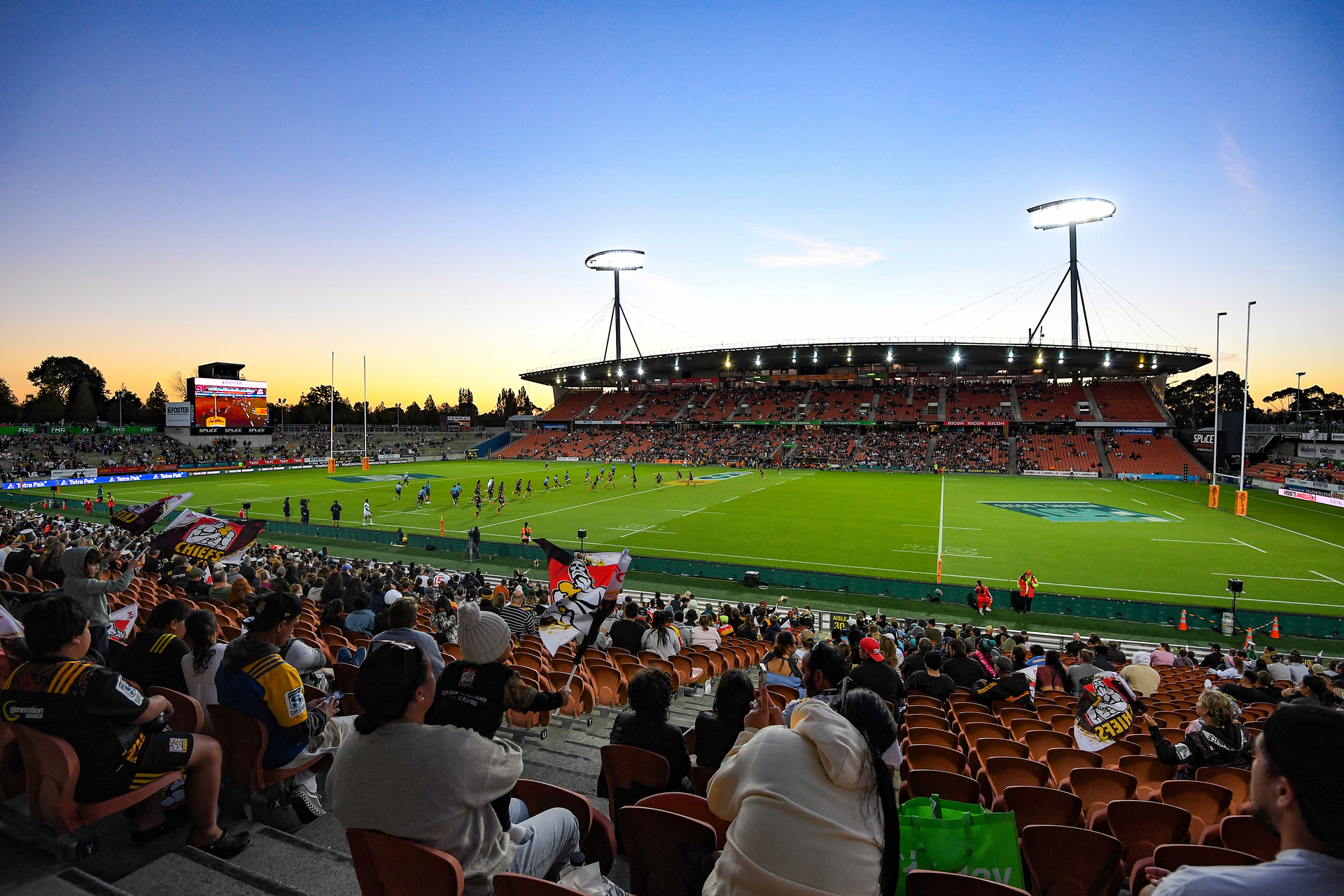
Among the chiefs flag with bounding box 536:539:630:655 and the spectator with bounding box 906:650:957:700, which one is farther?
the chiefs flag with bounding box 536:539:630:655

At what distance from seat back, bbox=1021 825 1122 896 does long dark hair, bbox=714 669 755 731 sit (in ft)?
5.60

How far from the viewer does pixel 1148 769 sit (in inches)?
231

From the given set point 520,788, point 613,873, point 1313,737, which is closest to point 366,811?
point 520,788

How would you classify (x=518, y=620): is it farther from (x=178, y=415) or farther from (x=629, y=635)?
(x=178, y=415)

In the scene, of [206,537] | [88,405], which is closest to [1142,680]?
[206,537]

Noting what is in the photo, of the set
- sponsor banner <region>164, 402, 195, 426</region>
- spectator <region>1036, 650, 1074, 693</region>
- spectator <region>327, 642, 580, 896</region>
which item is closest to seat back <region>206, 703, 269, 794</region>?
spectator <region>327, 642, 580, 896</region>

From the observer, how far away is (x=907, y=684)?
367 inches

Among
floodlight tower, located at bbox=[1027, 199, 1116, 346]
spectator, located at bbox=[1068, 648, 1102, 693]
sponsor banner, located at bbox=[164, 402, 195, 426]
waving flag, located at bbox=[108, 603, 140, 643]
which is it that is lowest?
spectator, located at bbox=[1068, 648, 1102, 693]

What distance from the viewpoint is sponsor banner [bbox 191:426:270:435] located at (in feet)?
240

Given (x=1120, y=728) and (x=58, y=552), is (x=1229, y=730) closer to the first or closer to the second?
(x=1120, y=728)

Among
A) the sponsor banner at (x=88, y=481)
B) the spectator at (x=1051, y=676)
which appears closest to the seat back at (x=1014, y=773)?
the spectator at (x=1051, y=676)

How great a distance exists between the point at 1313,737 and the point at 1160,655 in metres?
15.8

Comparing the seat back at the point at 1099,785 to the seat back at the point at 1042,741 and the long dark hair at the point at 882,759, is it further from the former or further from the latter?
the long dark hair at the point at 882,759

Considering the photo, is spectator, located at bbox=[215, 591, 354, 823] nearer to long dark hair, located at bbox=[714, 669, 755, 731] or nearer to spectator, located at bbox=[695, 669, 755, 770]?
spectator, located at bbox=[695, 669, 755, 770]
